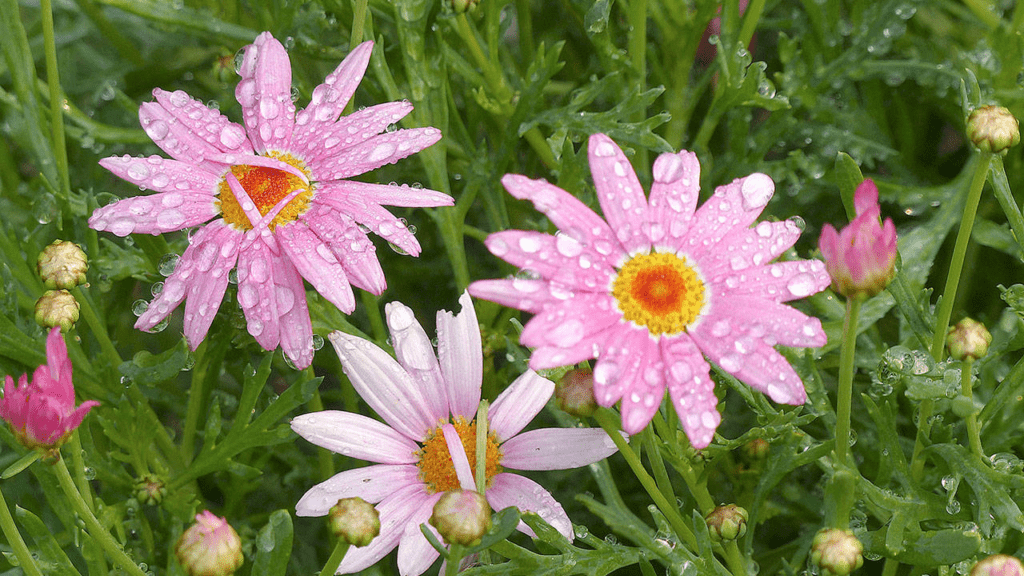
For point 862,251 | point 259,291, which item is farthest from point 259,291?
point 862,251

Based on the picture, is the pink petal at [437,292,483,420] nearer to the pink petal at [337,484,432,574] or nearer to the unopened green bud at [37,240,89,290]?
the pink petal at [337,484,432,574]

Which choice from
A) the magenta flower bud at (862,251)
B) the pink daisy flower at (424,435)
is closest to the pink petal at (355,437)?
the pink daisy flower at (424,435)

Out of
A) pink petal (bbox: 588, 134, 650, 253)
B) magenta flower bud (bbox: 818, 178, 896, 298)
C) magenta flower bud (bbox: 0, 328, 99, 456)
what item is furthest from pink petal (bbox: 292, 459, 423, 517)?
magenta flower bud (bbox: 818, 178, 896, 298)

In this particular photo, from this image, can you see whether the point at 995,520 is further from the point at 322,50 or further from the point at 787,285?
the point at 322,50

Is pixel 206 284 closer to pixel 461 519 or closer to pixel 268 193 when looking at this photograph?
pixel 268 193

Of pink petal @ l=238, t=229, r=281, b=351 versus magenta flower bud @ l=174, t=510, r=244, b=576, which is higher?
pink petal @ l=238, t=229, r=281, b=351

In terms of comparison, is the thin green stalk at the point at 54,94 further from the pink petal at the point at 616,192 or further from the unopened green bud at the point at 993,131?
the unopened green bud at the point at 993,131
